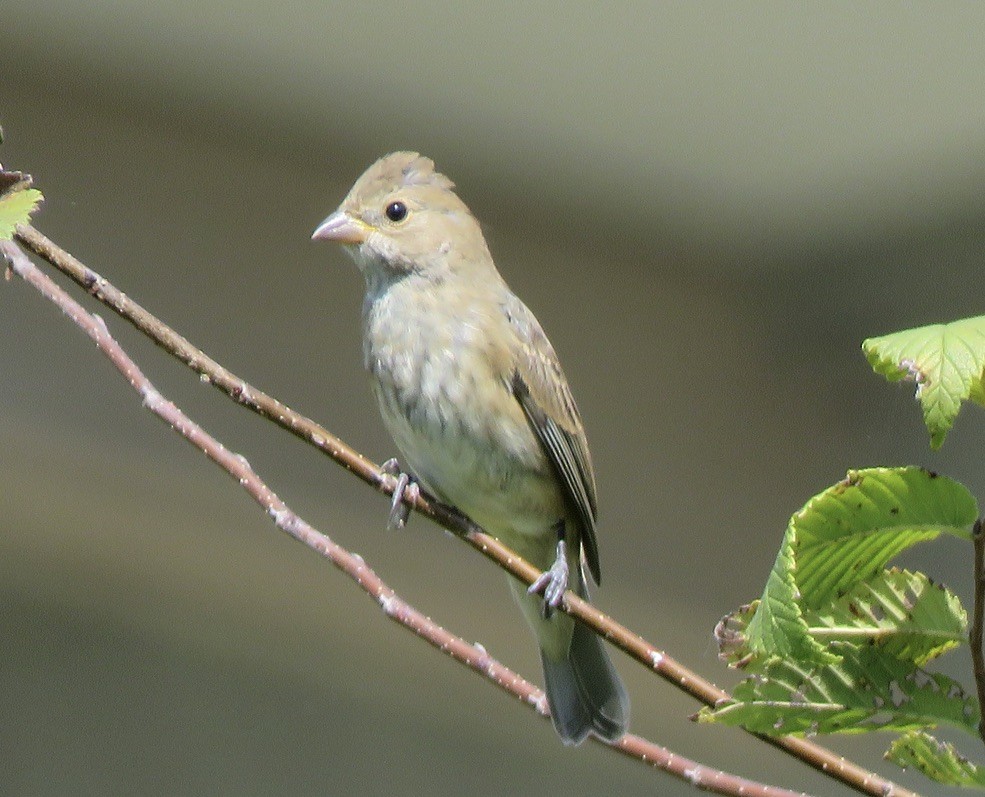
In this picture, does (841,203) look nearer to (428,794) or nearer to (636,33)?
(636,33)

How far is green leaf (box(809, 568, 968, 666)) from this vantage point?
1.20m

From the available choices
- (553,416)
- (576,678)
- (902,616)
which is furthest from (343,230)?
(902,616)

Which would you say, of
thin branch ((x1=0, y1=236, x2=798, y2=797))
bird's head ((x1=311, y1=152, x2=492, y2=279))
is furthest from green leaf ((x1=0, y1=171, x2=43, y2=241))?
bird's head ((x1=311, y1=152, x2=492, y2=279))

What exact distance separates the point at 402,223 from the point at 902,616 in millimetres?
1611

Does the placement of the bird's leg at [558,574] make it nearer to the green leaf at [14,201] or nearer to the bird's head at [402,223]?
the bird's head at [402,223]

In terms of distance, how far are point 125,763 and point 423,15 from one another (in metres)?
2.64

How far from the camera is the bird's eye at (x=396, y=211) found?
2613mm

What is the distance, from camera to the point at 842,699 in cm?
118

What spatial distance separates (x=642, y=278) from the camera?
5480mm

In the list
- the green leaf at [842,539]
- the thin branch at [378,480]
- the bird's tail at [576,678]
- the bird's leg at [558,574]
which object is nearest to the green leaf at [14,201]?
the thin branch at [378,480]

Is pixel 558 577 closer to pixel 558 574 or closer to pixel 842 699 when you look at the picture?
pixel 558 574

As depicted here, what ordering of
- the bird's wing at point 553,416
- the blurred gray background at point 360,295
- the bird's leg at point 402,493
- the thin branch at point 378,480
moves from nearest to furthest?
the thin branch at point 378,480 → the bird's leg at point 402,493 → the bird's wing at point 553,416 → the blurred gray background at point 360,295

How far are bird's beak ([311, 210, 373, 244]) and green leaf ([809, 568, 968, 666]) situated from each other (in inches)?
57.2

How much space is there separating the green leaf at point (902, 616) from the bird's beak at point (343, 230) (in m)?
1.45
